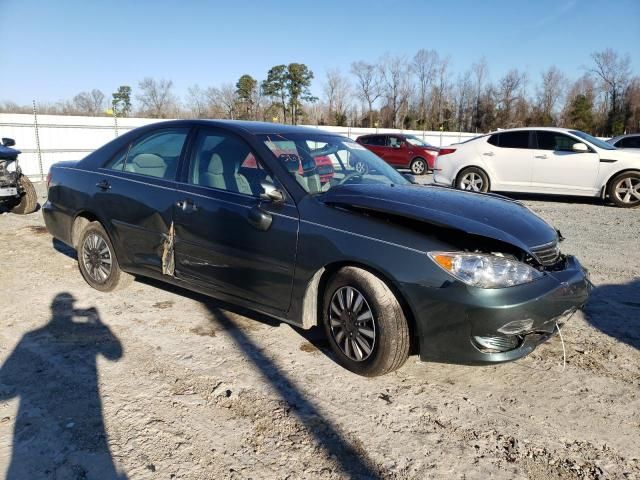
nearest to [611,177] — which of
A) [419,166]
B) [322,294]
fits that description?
[322,294]

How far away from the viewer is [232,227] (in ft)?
11.2

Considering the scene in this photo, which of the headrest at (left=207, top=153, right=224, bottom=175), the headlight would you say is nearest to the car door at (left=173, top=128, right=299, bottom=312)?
the headrest at (left=207, top=153, right=224, bottom=175)

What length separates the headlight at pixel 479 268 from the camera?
2660mm

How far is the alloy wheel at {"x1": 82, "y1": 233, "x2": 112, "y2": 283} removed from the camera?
4484 mm

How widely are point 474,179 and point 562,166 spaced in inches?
68.5

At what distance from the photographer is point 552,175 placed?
10094 millimetres

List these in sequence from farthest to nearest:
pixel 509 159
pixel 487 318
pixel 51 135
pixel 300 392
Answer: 1. pixel 51 135
2. pixel 509 159
3. pixel 300 392
4. pixel 487 318

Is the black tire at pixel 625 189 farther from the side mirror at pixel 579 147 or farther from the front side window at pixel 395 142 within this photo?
the front side window at pixel 395 142

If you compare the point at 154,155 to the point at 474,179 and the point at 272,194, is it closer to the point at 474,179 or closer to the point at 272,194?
the point at 272,194

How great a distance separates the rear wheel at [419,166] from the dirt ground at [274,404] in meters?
14.6

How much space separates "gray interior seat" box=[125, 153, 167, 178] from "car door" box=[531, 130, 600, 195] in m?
8.47

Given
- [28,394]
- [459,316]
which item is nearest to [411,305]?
[459,316]

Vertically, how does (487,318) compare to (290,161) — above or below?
below

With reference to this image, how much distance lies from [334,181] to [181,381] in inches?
65.9
